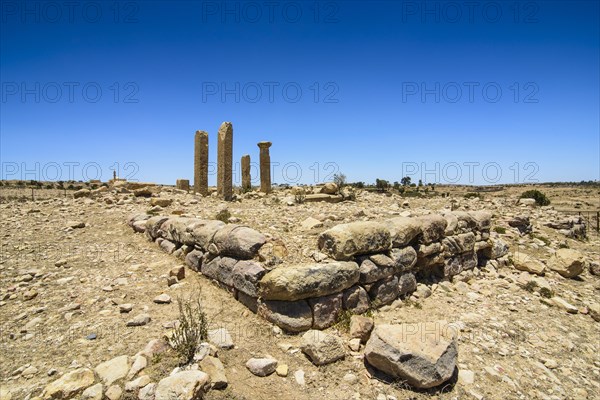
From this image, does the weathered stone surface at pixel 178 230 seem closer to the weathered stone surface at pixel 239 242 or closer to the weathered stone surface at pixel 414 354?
the weathered stone surface at pixel 239 242

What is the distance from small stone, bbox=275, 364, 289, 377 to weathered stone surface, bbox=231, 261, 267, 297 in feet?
3.26

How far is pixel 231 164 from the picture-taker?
12.9 metres

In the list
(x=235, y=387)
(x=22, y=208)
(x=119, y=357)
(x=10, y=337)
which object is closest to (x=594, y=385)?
(x=235, y=387)

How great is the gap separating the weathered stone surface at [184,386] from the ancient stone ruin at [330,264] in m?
1.25

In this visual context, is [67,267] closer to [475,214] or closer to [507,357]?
[507,357]

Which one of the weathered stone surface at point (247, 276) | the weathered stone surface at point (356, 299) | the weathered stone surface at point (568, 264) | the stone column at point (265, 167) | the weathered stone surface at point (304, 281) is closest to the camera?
the weathered stone surface at point (304, 281)

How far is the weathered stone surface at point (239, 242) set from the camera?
4.60m

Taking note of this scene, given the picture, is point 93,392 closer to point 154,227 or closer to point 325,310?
point 325,310

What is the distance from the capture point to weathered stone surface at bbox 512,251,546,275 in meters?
6.96

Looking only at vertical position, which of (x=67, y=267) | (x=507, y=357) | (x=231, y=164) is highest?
(x=231, y=164)

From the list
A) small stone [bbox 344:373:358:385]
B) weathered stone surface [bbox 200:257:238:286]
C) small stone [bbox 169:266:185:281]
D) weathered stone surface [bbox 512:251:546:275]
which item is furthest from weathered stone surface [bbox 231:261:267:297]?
weathered stone surface [bbox 512:251:546:275]

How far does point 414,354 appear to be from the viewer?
333cm

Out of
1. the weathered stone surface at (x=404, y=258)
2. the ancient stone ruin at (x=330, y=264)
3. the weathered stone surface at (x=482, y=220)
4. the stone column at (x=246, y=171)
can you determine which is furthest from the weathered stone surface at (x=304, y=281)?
the stone column at (x=246, y=171)

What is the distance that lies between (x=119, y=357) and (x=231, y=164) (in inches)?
400
